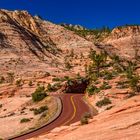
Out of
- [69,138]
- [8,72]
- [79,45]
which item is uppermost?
[79,45]

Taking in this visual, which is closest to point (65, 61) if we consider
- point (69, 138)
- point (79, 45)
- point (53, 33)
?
point (79, 45)

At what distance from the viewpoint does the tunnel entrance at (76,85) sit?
234 feet

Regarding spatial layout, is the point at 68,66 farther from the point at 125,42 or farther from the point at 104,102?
the point at 104,102

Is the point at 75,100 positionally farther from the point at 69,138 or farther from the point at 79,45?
the point at 79,45

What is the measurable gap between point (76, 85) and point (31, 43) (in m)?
68.0

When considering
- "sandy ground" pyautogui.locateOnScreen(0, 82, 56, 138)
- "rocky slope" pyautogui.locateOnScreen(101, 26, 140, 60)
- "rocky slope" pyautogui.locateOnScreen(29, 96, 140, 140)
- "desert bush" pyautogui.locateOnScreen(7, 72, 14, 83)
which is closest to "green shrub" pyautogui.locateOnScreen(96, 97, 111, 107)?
"sandy ground" pyautogui.locateOnScreen(0, 82, 56, 138)

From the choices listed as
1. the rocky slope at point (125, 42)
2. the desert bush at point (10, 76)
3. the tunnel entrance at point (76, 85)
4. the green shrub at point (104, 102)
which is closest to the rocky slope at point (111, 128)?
the green shrub at point (104, 102)

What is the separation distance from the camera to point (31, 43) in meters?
138

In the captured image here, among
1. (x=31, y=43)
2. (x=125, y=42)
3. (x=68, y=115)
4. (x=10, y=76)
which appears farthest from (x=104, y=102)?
(x=125, y=42)

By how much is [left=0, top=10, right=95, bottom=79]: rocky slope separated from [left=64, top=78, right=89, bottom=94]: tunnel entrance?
24.8 metres

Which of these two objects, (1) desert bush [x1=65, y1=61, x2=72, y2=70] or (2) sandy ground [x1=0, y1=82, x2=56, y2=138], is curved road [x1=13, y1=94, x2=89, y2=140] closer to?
(2) sandy ground [x1=0, y1=82, x2=56, y2=138]

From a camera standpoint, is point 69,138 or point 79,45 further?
point 79,45

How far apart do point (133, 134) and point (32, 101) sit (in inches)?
1781

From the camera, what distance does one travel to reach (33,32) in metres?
156
